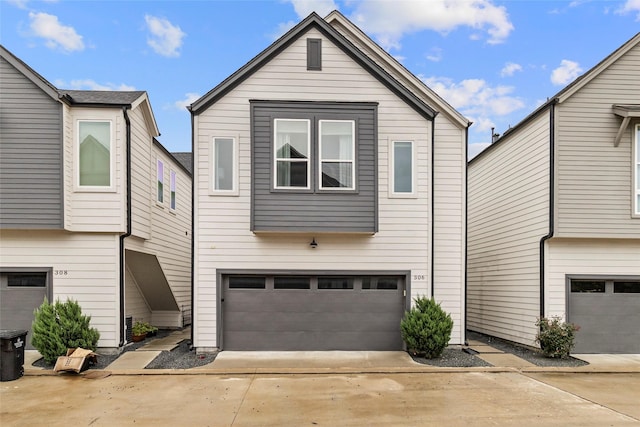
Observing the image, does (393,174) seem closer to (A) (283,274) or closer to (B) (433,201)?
(B) (433,201)

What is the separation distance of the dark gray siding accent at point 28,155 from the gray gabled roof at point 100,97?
434 millimetres

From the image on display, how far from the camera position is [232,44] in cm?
1666

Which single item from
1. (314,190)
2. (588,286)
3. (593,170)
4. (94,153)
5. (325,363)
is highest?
(94,153)

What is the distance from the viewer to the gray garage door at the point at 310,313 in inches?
392

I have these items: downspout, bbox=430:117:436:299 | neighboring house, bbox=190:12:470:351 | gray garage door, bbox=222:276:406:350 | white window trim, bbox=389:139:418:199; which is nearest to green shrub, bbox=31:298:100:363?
neighboring house, bbox=190:12:470:351

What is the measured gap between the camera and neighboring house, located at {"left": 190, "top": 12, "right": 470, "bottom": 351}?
9.74 m

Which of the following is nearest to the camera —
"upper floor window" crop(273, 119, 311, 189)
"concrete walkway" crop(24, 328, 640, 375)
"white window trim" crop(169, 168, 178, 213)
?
"concrete walkway" crop(24, 328, 640, 375)

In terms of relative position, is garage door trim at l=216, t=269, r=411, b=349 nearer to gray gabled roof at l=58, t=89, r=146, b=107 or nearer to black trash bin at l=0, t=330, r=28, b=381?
black trash bin at l=0, t=330, r=28, b=381

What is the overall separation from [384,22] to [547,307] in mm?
10543

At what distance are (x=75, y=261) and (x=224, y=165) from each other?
13.6ft

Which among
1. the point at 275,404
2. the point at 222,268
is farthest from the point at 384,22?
the point at 275,404

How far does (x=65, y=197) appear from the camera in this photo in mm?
9320

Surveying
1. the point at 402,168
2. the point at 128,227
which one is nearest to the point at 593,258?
the point at 402,168

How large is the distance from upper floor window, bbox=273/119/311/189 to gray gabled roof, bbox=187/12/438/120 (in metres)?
1.49
